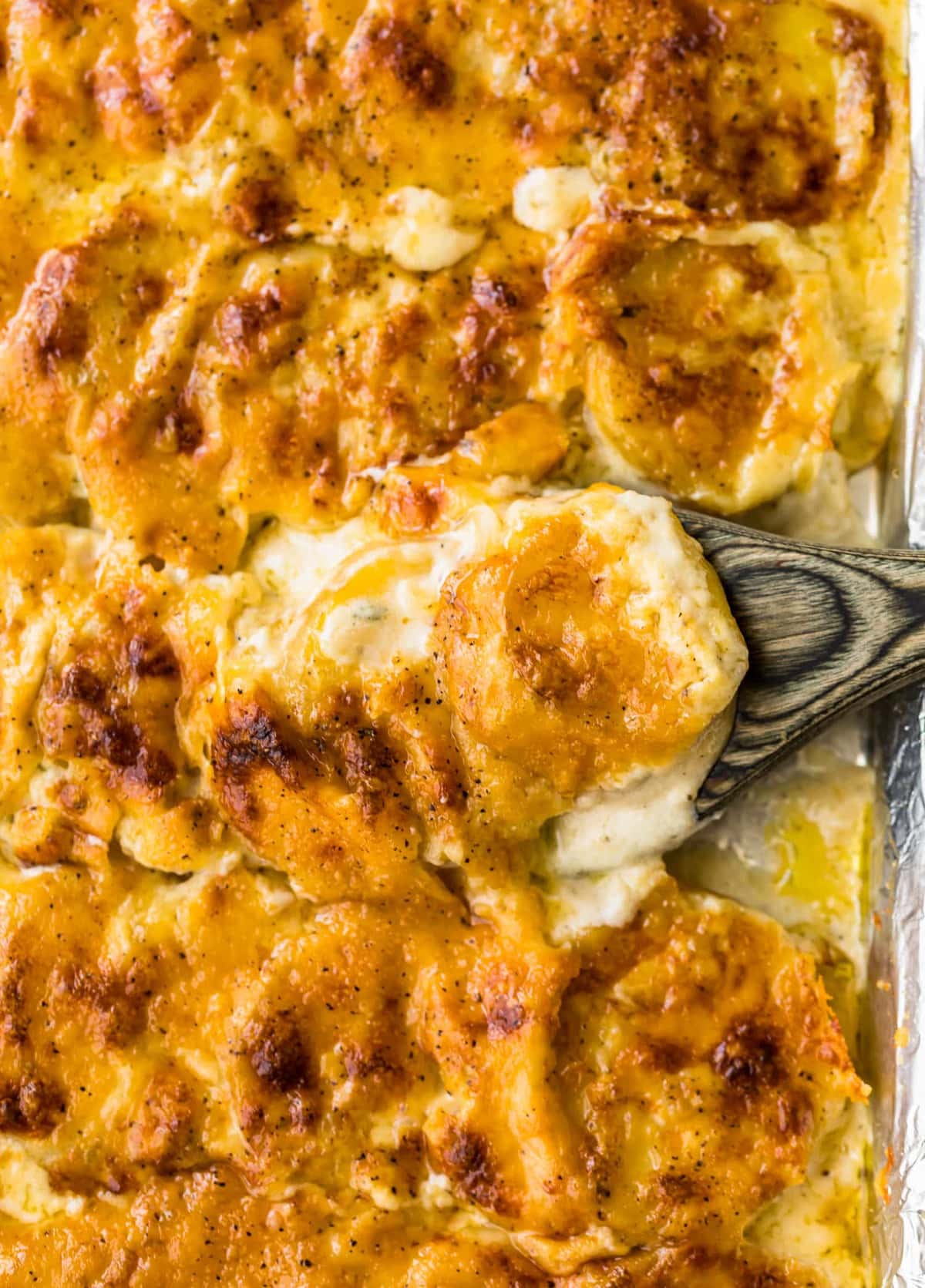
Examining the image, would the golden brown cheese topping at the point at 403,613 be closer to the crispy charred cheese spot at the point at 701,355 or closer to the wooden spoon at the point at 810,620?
the crispy charred cheese spot at the point at 701,355

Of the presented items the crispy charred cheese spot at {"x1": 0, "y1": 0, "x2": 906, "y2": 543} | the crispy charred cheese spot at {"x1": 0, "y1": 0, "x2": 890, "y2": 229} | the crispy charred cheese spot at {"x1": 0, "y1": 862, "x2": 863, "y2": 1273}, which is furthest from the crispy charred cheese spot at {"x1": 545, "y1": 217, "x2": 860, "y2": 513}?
the crispy charred cheese spot at {"x1": 0, "y1": 862, "x2": 863, "y2": 1273}

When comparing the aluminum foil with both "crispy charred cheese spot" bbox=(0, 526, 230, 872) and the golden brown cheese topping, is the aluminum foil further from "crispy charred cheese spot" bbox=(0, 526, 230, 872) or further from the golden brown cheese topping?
"crispy charred cheese spot" bbox=(0, 526, 230, 872)

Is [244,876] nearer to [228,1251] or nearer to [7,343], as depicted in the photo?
[228,1251]

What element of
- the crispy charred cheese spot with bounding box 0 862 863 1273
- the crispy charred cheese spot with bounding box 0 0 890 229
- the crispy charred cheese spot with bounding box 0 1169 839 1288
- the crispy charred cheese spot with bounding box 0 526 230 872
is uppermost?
the crispy charred cheese spot with bounding box 0 0 890 229

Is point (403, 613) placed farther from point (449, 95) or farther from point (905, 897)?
point (905, 897)

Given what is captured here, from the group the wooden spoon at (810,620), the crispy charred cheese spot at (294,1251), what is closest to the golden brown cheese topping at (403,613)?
the crispy charred cheese spot at (294,1251)

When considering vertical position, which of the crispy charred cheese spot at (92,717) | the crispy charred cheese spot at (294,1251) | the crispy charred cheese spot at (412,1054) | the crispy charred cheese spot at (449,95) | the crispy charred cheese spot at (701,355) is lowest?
the crispy charred cheese spot at (294,1251)

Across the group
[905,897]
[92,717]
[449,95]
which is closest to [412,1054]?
[92,717]
